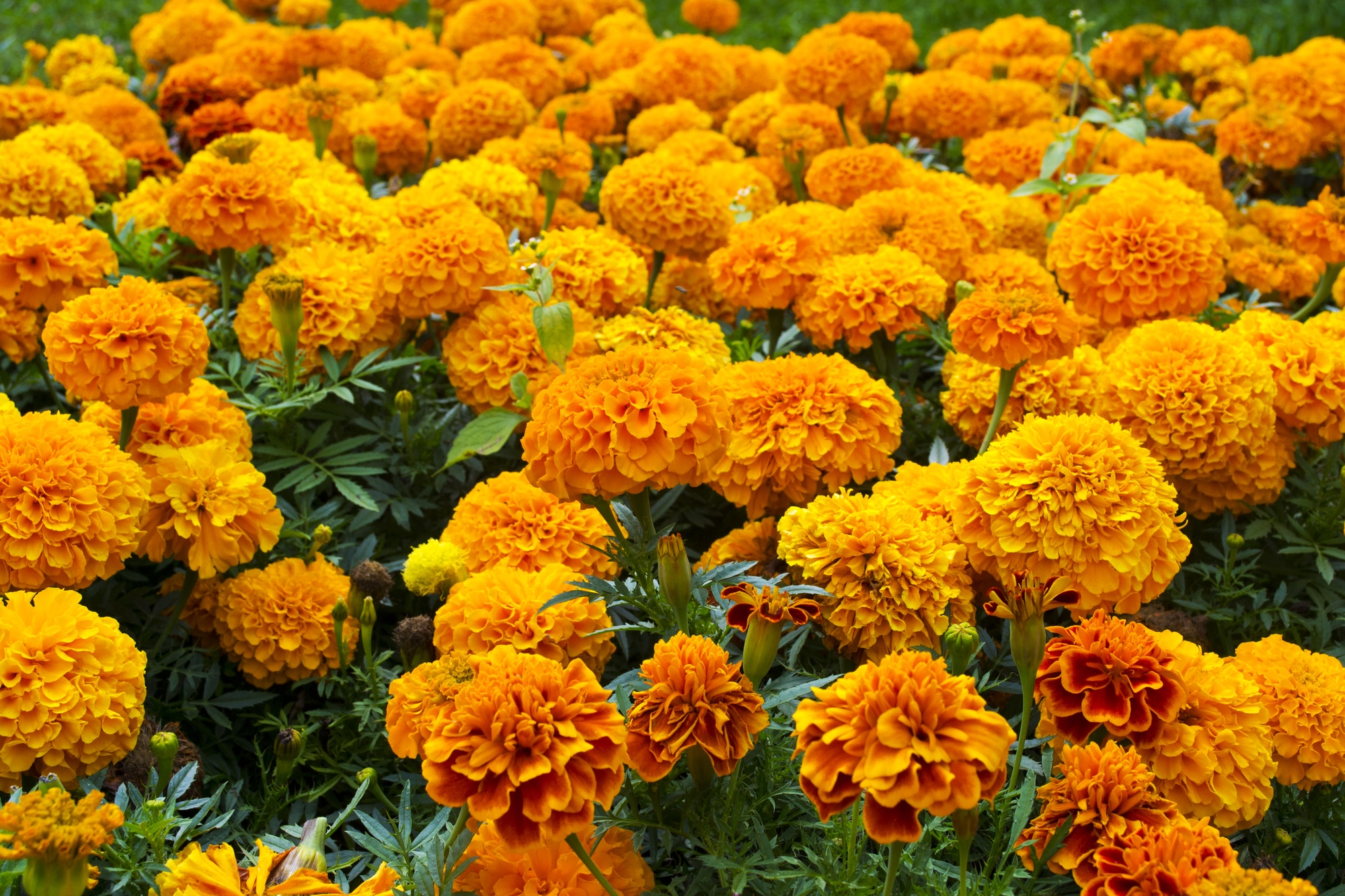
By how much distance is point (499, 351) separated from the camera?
104 inches

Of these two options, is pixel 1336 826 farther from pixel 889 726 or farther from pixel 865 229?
pixel 865 229

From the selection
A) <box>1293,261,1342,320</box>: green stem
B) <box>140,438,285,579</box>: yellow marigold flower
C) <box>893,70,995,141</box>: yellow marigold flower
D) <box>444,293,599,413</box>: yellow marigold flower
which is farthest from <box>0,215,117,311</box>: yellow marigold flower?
<box>1293,261,1342,320</box>: green stem

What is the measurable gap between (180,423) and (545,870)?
1.28 metres

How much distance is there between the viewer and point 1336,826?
1.90 metres

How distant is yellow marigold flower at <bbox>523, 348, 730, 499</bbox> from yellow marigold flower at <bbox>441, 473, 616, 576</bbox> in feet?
1.61

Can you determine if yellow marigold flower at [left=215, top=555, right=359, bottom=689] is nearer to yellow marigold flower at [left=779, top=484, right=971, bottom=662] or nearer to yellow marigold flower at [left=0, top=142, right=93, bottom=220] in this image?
yellow marigold flower at [left=779, top=484, right=971, bottom=662]

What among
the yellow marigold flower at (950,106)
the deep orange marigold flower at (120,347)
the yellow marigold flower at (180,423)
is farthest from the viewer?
the yellow marigold flower at (950,106)

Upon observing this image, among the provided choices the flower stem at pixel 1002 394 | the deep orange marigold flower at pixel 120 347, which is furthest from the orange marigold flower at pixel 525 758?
the flower stem at pixel 1002 394

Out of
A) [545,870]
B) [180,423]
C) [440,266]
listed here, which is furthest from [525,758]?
[440,266]

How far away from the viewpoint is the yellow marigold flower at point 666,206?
9.69ft

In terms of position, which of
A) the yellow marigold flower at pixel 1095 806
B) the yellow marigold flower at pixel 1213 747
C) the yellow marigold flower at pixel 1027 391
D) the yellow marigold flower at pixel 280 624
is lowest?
the yellow marigold flower at pixel 280 624

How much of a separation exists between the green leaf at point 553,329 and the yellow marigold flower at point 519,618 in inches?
16.2

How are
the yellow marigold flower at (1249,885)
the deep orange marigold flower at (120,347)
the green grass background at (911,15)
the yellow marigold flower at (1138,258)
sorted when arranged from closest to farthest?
the yellow marigold flower at (1249,885)
the deep orange marigold flower at (120,347)
the yellow marigold flower at (1138,258)
the green grass background at (911,15)

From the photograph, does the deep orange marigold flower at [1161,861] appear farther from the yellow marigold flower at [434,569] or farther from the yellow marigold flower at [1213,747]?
the yellow marigold flower at [434,569]
